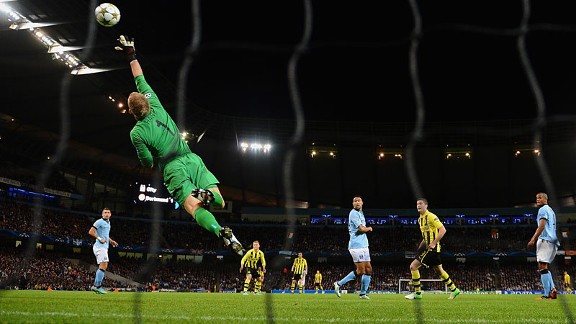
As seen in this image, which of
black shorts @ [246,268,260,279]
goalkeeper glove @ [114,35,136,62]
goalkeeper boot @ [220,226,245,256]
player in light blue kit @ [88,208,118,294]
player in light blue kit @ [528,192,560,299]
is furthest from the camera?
black shorts @ [246,268,260,279]

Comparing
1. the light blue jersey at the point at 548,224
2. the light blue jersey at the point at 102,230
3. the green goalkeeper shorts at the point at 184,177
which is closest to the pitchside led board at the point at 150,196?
the light blue jersey at the point at 102,230

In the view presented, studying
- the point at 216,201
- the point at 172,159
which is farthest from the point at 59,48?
the point at 216,201

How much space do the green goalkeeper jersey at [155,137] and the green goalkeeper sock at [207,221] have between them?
0.75m

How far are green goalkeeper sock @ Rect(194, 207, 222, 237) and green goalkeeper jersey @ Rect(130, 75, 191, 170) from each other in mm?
755

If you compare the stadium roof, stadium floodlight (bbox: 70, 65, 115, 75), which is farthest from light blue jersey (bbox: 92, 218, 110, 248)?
stadium floodlight (bbox: 70, 65, 115, 75)

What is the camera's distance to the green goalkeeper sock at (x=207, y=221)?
5.37 m

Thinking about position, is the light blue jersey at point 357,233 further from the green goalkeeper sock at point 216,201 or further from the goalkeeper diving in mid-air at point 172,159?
the green goalkeeper sock at point 216,201

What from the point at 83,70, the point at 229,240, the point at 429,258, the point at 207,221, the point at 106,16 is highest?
the point at 83,70

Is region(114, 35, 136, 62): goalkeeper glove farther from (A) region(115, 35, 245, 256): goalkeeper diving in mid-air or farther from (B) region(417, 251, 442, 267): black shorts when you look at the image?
(B) region(417, 251, 442, 267): black shorts

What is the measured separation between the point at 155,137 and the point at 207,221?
1195 mm

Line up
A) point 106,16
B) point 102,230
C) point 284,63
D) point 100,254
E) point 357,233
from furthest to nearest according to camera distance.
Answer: point 284,63 < point 102,230 < point 100,254 < point 357,233 < point 106,16

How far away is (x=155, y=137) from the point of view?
571 centimetres

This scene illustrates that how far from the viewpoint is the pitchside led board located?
143 feet

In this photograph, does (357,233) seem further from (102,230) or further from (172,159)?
(102,230)
